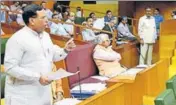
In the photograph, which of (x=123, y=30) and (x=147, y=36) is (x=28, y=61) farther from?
(x=123, y=30)

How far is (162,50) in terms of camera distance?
239 inches

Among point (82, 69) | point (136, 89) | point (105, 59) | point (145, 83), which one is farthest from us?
point (105, 59)

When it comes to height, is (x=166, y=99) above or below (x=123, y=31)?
above

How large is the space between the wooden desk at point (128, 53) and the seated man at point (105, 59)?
3.23ft

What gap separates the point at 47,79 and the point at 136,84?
1490 millimetres

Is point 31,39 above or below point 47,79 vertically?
above

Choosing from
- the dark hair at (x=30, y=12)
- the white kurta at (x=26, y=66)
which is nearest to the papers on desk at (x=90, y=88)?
the white kurta at (x=26, y=66)

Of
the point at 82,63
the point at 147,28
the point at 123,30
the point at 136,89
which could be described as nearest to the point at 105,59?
the point at 82,63

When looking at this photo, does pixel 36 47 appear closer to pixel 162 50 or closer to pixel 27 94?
pixel 27 94

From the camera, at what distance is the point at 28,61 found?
232 cm

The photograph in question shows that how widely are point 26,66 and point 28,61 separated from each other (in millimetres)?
32

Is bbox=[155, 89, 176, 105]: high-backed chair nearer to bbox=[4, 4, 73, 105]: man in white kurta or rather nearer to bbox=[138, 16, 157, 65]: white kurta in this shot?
bbox=[4, 4, 73, 105]: man in white kurta

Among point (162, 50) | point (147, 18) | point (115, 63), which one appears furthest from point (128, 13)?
point (115, 63)

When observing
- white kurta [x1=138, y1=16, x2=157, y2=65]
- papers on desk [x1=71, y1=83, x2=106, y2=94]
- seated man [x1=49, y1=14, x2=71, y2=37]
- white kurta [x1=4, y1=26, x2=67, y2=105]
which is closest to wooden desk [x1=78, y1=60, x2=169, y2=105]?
white kurta [x1=4, y1=26, x2=67, y2=105]
